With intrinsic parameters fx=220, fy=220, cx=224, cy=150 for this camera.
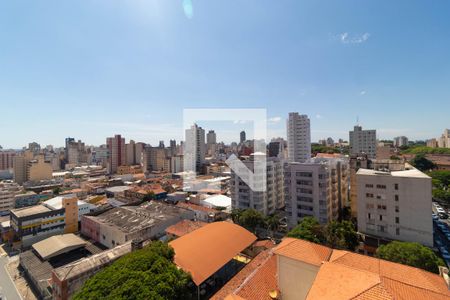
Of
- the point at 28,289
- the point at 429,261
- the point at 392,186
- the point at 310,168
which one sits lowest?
the point at 28,289

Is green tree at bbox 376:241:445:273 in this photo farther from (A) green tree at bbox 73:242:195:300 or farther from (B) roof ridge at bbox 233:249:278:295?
(A) green tree at bbox 73:242:195:300

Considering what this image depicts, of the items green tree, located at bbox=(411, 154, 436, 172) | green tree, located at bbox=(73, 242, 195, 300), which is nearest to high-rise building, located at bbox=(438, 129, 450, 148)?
green tree, located at bbox=(411, 154, 436, 172)

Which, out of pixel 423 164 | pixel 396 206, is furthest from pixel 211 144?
pixel 396 206

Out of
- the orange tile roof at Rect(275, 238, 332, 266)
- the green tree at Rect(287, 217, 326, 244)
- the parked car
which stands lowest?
the parked car

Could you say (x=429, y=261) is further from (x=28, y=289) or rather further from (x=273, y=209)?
(x=28, y=289)

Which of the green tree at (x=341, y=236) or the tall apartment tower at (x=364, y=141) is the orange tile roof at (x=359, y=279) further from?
the tall apartment tower at (x=364, y=141)

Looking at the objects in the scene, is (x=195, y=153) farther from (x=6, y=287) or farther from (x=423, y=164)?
(x=423, y=164)

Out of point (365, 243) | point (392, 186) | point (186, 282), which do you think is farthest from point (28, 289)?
point (392, 186)
